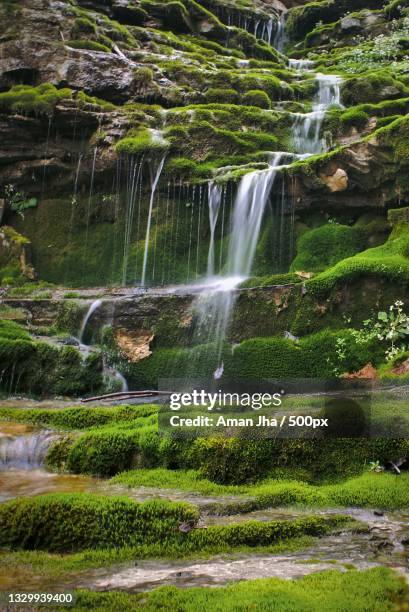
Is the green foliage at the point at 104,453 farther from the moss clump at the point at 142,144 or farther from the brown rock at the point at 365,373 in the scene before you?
the moss clump at the point at 142,144

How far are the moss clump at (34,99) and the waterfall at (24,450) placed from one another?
1734 cm

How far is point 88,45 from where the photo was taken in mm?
25500

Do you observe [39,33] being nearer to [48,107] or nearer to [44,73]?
[44,73]

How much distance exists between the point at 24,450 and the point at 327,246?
42.0 feet

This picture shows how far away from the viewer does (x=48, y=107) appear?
22.0 m

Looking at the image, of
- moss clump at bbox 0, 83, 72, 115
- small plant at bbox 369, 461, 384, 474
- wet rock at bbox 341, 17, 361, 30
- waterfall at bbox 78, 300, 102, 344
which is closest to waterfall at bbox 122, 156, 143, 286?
moss clump at bbox 0, 83, 72, 115

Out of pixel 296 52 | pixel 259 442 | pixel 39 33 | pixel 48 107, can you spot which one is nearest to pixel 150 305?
pixel 259 442

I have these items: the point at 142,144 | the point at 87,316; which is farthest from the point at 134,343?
the point at 142,144

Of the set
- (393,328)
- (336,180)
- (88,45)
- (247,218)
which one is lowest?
(393,328)

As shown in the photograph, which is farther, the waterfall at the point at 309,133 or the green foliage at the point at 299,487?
the waterfall at the point at 309,133

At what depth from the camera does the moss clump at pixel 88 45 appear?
25.3 m

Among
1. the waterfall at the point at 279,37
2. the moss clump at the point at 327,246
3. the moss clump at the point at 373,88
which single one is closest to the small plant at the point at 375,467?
the moss clump at the point at 327,246

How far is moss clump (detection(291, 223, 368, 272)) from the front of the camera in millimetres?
17734
